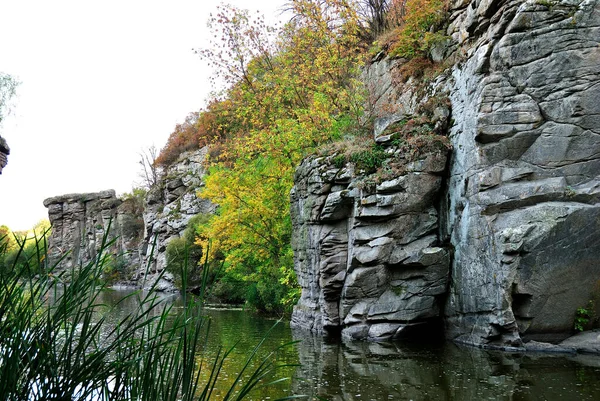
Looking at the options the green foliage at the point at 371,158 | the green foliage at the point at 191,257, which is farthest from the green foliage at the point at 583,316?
the green foliage at the point at 191,257

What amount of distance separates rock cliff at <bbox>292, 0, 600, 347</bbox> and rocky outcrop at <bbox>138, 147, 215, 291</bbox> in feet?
75.5

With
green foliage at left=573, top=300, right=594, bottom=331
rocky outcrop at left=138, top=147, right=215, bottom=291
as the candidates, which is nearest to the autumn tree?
green foliage at left=573, top=300, right=594, bottom=331

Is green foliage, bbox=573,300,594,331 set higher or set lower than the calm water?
higher

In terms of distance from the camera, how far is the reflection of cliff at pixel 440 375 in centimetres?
767

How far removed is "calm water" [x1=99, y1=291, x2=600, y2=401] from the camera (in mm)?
7707

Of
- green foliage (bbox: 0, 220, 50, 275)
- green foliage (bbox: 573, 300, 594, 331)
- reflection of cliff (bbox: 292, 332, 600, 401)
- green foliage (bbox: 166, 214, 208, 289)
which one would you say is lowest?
reflection of cliff (bbox: 292, 332, 600, 401)

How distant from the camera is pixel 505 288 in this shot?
425 inches

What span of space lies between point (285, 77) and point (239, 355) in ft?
38.9

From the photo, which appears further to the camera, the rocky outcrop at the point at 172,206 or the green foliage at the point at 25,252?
the rocky outcrop at the point at 172,206

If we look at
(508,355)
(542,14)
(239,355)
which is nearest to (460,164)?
(542,14)

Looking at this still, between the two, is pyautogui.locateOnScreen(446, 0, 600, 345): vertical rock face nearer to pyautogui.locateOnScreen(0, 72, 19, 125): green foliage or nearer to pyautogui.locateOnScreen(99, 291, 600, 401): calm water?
pyautogui.locateOnScreen(99, 291, 600, 401): calm water

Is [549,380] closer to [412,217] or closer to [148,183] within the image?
[412,217]

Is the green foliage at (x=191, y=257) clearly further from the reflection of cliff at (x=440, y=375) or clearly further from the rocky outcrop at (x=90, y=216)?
the rocky outcrop at (x=90, y=216)

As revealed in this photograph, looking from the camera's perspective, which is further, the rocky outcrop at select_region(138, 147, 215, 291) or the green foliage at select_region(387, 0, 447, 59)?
the rocky outcrop at select_region(138, 147, 215, 291)
